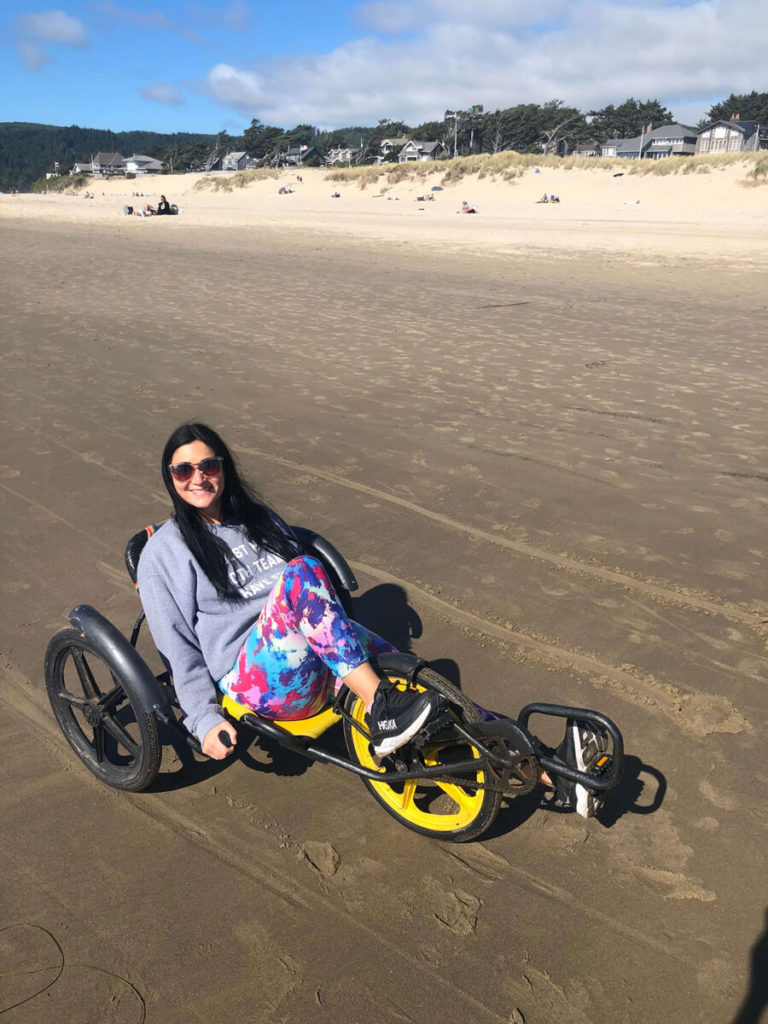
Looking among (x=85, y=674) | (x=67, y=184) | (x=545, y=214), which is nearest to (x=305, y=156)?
(x=67, y=184)

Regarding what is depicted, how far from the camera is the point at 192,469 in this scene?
273cm

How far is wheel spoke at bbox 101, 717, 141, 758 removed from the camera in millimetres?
2896

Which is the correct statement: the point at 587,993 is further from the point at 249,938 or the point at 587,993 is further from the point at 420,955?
the point at 249,938

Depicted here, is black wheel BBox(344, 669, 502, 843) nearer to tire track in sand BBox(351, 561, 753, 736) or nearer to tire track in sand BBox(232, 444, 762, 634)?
tire track in sand BBox(351, 561, 753, 736)

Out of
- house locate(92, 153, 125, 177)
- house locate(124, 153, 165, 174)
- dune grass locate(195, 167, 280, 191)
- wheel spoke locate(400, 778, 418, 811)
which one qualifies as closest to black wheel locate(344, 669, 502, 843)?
wheel spoke locate(400, 778, 418, 811)

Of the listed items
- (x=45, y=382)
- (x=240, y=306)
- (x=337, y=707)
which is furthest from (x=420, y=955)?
(x=240, y=306)

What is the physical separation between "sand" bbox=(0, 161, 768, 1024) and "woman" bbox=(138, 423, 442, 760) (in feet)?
1.52

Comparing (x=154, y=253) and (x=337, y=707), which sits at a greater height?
(x=154, y=253)

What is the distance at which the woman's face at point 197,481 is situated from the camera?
274 cm

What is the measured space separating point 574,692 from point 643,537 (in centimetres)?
180

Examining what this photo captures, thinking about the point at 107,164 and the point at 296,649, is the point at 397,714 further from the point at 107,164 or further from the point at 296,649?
the point at 107,164

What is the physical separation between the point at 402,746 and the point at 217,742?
61cm

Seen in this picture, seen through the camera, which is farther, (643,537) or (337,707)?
(643,537)

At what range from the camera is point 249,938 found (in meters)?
2.33
